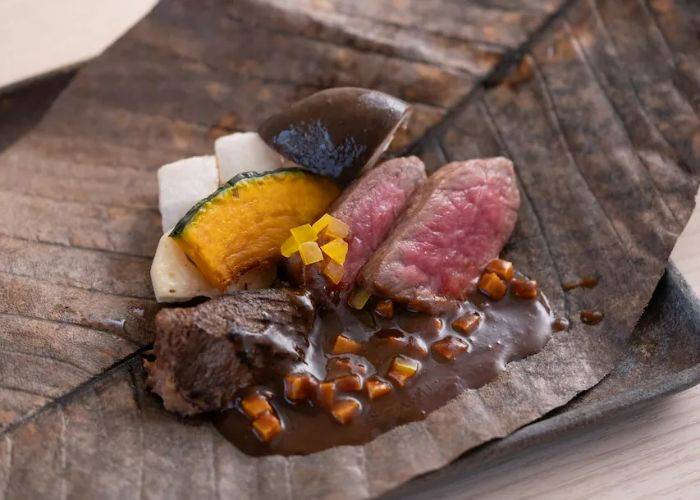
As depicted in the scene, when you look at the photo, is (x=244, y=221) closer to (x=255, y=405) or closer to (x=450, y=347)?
(x=255, y=405)

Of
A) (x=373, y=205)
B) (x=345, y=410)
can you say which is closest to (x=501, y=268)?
(x=373, y=205)

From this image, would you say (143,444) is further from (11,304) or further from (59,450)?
(11,304)

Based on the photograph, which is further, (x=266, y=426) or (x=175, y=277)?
(x=175, y=277)

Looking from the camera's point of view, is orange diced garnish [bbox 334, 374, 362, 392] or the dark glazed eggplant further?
the dark glazed eggplant

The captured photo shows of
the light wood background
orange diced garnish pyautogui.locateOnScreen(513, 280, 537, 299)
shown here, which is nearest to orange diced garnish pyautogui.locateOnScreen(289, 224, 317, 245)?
orange diced garnish pyautogui.locateOnScreen(513, 280, 537, 299)

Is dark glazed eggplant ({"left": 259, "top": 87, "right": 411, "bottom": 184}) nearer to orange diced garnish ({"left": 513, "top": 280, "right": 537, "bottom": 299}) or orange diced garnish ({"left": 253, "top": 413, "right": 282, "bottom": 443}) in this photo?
orange diced garnish ({"left": 513, "top": 280, "right": 537, "bottom": 299})

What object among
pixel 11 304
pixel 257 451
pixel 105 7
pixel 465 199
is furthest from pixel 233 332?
pixel 105 7
